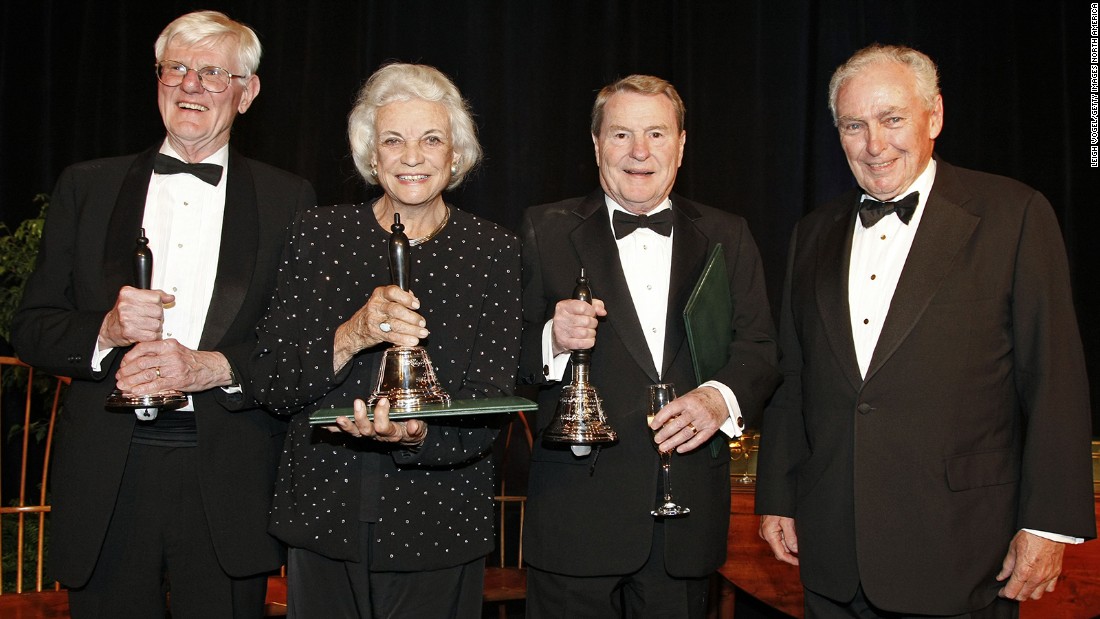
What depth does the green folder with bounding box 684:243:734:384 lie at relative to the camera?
250cm

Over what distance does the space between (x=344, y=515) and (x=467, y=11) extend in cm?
335

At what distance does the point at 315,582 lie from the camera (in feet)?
7.48

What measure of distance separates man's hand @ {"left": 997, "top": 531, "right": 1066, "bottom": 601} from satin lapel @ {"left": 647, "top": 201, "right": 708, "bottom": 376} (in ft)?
3.01

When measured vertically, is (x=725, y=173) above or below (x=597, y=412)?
above

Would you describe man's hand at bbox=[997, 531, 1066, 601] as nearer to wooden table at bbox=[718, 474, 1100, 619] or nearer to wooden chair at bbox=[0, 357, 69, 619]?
wooden table at bbox=[718, 474, 1100, 619]

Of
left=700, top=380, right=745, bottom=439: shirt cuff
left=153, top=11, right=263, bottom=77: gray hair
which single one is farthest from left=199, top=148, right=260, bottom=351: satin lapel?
left=700, top=380, right=745, bottom=439: shirt cuff

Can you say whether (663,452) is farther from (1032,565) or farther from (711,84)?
(711,84)

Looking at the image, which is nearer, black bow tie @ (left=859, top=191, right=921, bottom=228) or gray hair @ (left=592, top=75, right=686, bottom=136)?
black bow tie @ (left=859, top=191, right=921, bottom=228)

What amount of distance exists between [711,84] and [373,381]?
10.1ft

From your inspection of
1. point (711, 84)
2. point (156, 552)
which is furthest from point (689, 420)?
point (711, 84)

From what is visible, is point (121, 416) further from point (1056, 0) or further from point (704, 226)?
point (1056, 0)

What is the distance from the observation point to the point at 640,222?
2672 mm

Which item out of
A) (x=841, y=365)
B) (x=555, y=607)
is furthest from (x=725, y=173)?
(x=555, y=607)

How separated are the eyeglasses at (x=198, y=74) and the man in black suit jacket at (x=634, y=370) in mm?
909
